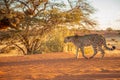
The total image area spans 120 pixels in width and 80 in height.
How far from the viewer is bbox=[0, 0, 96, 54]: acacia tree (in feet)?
64.7

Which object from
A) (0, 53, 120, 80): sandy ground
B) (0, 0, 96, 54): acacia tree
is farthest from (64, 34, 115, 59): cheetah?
(0, 0, 96, 54): acacia tree

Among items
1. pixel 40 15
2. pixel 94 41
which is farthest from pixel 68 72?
pixel 40 15

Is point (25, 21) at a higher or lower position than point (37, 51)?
higher

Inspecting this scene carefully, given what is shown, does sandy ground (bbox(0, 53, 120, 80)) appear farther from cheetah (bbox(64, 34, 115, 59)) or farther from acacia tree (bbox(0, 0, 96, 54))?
acacia tree (bbox(0, 0, 96, 54))

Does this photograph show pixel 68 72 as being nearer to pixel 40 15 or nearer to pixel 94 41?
pixel 94 41

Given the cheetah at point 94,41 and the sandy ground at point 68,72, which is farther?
the cheetah at point 94,41

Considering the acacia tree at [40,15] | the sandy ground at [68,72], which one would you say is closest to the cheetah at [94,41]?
the sandy ground at [68,72]

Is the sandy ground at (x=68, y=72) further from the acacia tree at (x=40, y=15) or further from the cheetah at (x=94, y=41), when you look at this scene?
→ the acacia tree at (x=40, y=15)

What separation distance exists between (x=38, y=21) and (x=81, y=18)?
378 cm

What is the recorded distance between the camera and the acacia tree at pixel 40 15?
19.7 metres

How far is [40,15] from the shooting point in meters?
19.9

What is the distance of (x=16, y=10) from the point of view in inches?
820

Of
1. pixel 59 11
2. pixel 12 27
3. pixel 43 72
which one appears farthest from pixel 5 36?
pixel 43 72

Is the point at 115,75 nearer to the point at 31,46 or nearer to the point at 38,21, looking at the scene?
the point at 38,21
